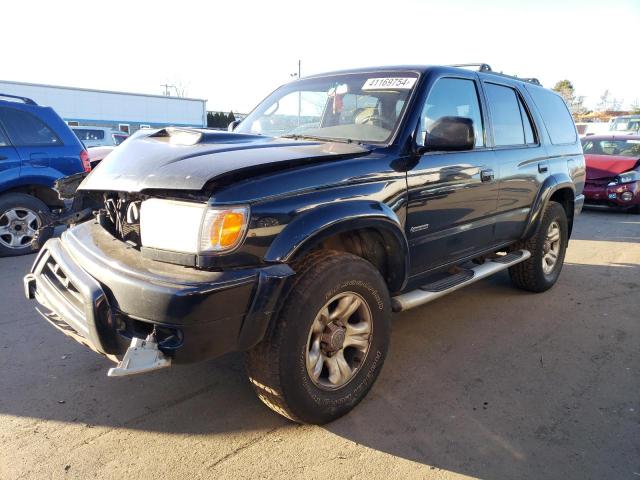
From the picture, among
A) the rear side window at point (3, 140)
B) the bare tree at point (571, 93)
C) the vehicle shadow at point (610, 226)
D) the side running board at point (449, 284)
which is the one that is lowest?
the vehicle shadow at point (610, 226)

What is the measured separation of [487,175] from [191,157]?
7.63 feet

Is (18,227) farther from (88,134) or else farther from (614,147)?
(88,134)

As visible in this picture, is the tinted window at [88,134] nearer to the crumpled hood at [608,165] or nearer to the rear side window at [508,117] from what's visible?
the crumpled hood at [608,165]

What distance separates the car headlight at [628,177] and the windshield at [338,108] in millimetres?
8694

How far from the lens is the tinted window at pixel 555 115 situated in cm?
476

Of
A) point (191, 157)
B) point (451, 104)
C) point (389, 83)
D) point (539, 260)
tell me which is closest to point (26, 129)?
point (191, 157)

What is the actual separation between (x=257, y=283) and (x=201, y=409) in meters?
→ 1.07

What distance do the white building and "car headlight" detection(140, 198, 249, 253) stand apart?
28.1 m

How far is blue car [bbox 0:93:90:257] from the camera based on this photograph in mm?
5832

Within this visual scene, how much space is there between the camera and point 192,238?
216 centimetres

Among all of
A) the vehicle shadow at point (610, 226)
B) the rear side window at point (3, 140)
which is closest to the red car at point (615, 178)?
the vehicle shadow at point (610, 226)

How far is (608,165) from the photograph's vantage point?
10.2m

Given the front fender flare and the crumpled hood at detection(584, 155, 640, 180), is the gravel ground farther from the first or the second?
the crumpled hood at detection(584, 155, 640, 180)

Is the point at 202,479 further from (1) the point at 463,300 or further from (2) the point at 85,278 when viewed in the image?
(1) the point at 463,300
